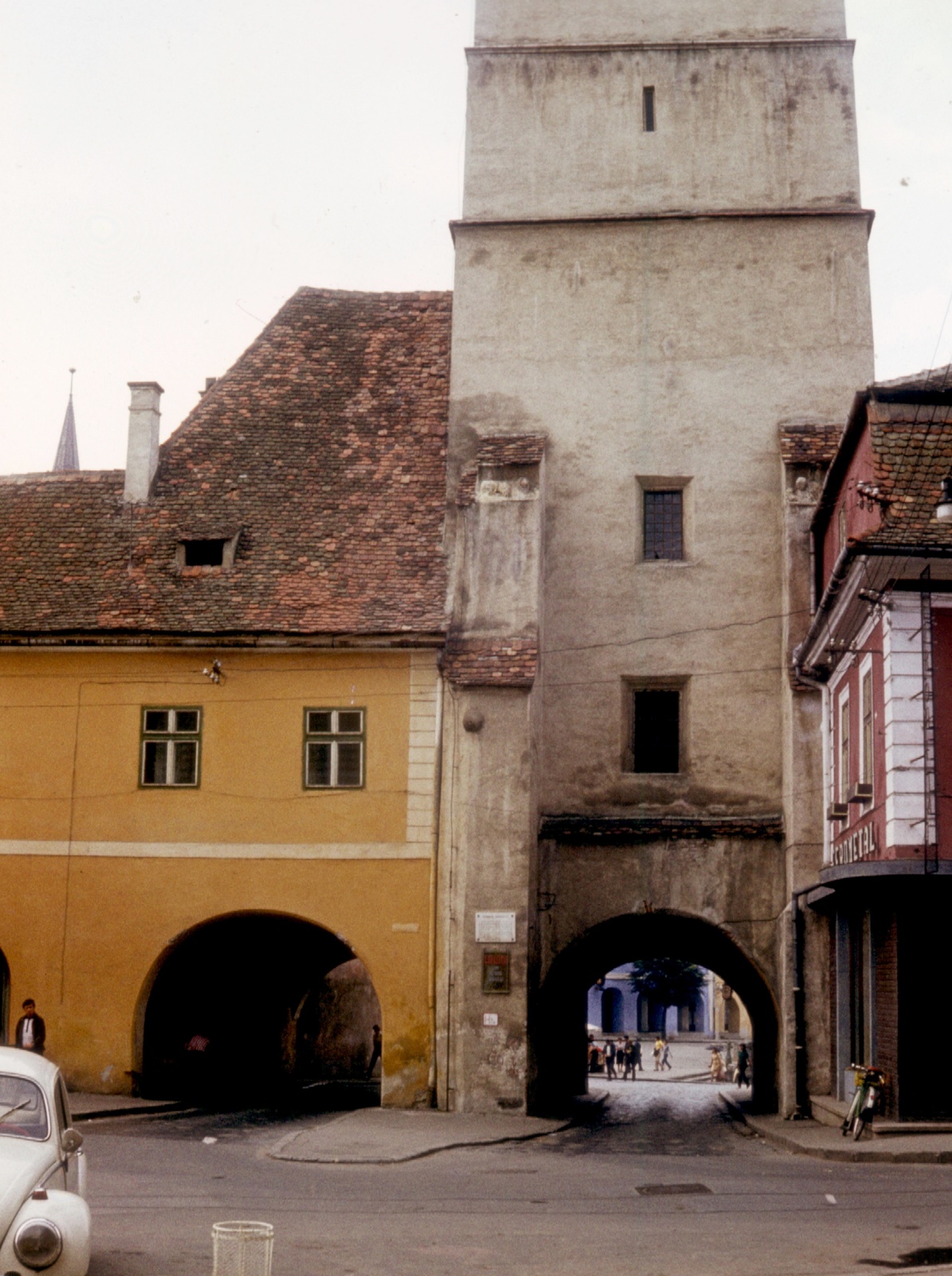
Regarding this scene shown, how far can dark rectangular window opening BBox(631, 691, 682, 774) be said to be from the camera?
2594cm

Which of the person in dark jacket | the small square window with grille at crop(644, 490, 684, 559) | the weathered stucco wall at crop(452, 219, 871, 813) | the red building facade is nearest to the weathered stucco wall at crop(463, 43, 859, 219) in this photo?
the weathered stucco wall at crop(452, 219, 871, 813)

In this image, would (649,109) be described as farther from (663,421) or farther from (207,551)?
(207,551)

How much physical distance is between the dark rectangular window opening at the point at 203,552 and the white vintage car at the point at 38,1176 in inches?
627

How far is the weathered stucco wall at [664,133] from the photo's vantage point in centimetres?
2728

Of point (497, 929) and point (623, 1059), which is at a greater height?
point (497, 929)

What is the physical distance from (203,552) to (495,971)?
8.41 meters

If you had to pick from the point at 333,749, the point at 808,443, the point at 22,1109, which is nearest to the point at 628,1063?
the point at 333,749

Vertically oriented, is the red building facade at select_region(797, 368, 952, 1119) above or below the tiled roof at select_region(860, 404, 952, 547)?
below

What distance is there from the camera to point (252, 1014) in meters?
31.3

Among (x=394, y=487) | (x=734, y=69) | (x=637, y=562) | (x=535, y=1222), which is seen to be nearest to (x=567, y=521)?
(x=637, y=562)

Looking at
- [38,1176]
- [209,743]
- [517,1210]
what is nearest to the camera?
[38,1176]

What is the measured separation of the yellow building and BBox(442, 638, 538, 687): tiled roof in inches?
18.9

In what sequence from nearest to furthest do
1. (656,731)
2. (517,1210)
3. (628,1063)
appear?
(517,1210) < (656,731) < (628,1063)

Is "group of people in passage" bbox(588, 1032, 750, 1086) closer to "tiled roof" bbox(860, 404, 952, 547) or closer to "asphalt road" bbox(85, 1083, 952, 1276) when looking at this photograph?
"asphalt road" bbox(85, 1083, 952, 1276)
